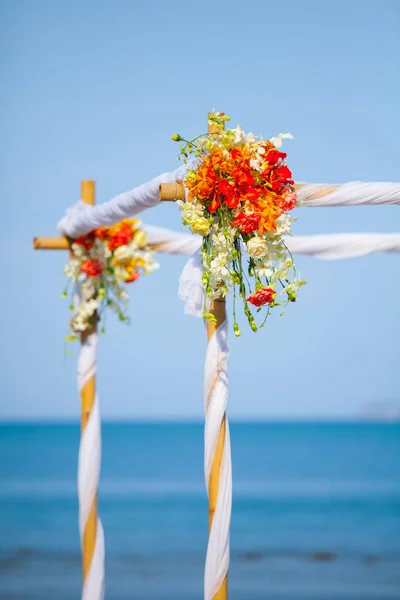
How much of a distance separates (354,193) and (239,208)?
46 cm

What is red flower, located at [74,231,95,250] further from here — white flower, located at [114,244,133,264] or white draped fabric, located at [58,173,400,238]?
white draped fabric, located at [58,173,400,238]

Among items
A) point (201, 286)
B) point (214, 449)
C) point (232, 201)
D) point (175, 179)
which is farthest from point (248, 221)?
point (214, 449)

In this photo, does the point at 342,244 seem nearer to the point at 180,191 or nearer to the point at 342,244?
the point at 342,244

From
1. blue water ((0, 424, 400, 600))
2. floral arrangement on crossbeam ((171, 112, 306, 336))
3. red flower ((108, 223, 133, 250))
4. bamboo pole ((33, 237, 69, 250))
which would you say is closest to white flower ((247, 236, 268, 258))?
floral arrangement on crossbeam ((171, 112, 306, 336))

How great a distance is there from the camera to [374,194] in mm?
3590

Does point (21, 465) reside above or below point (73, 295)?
below

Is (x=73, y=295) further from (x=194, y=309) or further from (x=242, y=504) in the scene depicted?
(x=242, y=504)

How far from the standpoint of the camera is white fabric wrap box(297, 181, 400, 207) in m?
3.57

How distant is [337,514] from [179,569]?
20.8ft

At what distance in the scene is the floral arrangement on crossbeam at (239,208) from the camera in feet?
11.0

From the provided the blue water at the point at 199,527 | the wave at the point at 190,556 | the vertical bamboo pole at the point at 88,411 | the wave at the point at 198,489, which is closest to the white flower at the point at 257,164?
the vertical bamboo pole at the point at 88,411

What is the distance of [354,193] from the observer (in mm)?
3584

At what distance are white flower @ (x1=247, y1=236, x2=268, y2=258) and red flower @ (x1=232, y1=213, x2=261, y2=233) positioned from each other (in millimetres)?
36

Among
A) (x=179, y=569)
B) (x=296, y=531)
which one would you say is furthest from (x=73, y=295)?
(x=296, y=531)
